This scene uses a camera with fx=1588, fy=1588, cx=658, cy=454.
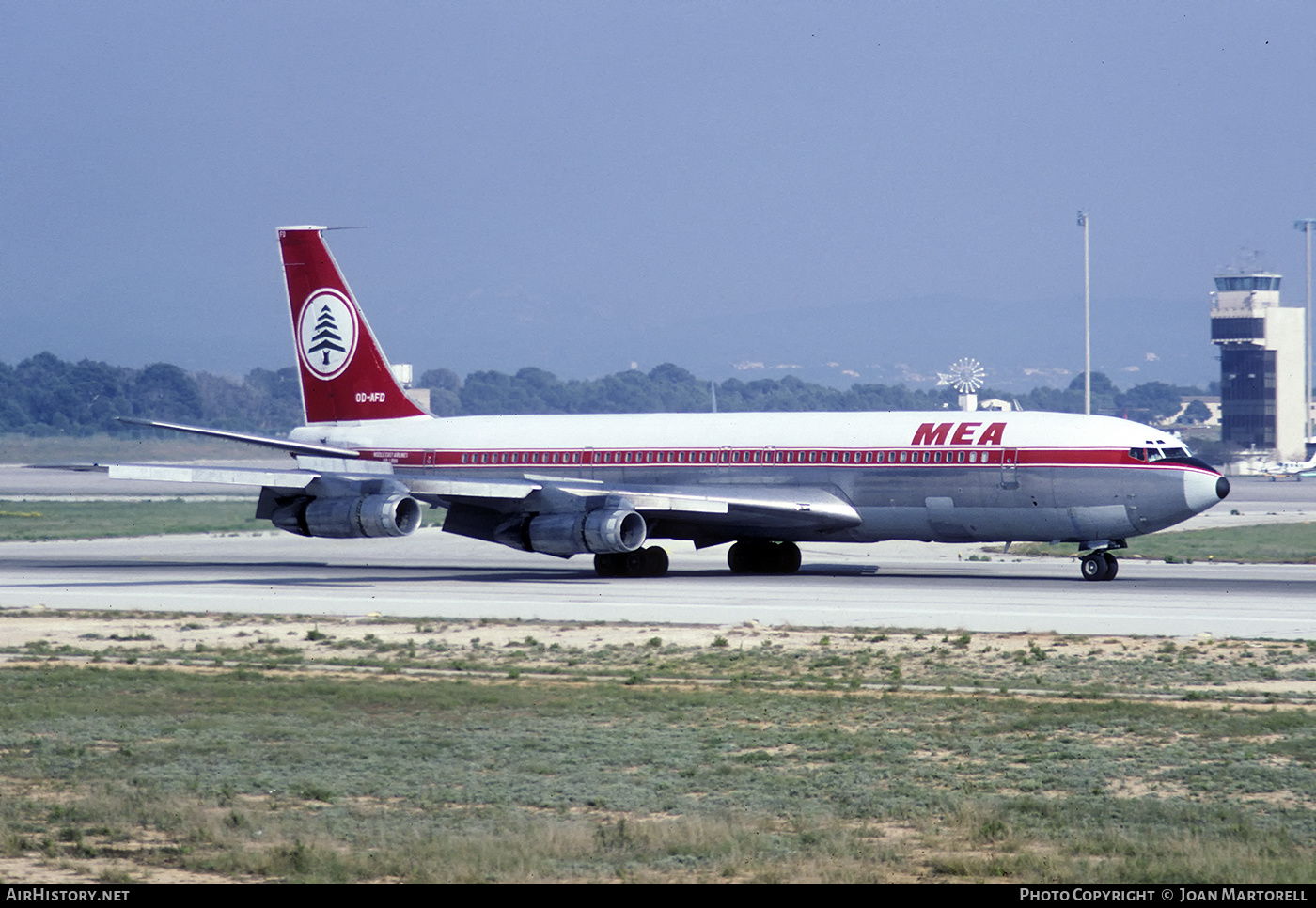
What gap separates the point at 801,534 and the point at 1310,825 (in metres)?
27.1

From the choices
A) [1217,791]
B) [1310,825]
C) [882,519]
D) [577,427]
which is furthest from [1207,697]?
[577,427]

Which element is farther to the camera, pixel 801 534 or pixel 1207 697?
pixel 801 534

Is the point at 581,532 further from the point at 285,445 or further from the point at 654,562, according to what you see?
the point at 285,445

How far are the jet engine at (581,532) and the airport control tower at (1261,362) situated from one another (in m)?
144

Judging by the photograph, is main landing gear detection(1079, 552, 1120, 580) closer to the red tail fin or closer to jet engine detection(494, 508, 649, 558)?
jet engine detection(494, 508, 649, 558)

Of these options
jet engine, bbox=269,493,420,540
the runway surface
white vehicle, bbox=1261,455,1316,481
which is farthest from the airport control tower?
jet engine, bbox=269,493,420,540

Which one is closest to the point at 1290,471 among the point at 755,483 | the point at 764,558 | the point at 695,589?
the point at 764,558

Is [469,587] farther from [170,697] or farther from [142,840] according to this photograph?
[142,840]

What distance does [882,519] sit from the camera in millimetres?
39594

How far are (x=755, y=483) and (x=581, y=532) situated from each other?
5.08 meters

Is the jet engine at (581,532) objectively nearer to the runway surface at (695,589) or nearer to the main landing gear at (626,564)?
the runway surface at (695,589)

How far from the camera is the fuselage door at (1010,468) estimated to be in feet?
125

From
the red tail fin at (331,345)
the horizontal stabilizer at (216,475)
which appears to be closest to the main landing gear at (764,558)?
the horizontal stabilizer at (216,475)

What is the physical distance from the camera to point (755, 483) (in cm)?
4138
